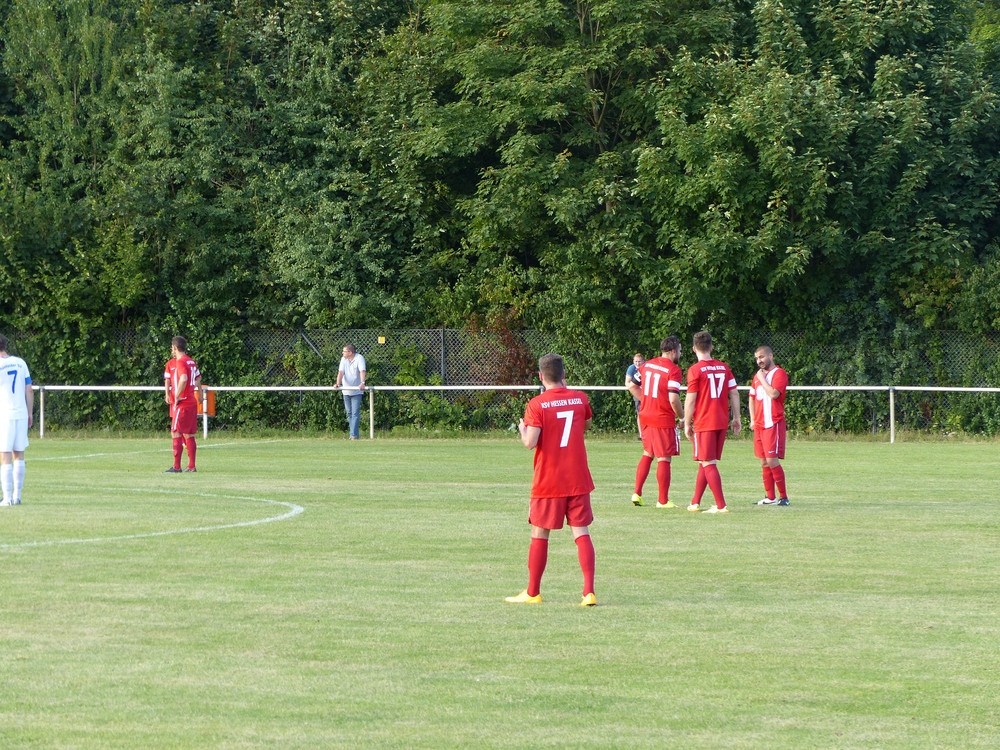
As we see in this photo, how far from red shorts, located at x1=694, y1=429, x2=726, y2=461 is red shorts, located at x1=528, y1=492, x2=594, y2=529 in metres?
6.40

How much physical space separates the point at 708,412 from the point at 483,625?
25.3ft

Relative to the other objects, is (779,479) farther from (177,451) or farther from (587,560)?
(177,451)

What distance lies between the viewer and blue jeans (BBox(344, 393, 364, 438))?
107ft

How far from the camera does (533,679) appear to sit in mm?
7906

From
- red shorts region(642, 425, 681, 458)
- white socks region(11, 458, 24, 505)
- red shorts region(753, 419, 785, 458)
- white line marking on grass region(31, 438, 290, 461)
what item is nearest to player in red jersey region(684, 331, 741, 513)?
red shorts region(642, 425, 681, 458)

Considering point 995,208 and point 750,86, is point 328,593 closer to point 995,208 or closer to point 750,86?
point 750,86

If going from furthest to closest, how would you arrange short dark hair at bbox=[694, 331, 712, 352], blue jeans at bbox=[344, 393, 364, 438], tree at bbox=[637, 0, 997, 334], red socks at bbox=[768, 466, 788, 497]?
1. blue jeans at bbox=[344, 393, 364, 438]
2. tree at bbox=[637, 0, 997, 334]
3. red socks at bbox=[768, 466, 788, 497]
4. short dark hair at bbox=[694, 331, 712, 352]

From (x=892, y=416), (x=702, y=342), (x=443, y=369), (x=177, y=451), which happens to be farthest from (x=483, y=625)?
(x=443, y=369)

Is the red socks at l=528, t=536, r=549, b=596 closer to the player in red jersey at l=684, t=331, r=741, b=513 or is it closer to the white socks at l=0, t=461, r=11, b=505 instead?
the player in red jersey at l=684, t=331, r=741, b=513

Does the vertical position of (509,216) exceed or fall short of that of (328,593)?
it exceeds it

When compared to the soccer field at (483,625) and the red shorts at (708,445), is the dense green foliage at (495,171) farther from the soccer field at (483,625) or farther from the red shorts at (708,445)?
the red shorts at (708,445)

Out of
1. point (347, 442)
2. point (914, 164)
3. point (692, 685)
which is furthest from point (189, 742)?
point (914, 164)

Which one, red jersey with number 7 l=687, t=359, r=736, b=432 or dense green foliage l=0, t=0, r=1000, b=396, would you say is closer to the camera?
red jersey with number 7 l=687, t=359, r=736, b=432

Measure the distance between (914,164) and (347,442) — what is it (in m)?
13.1
